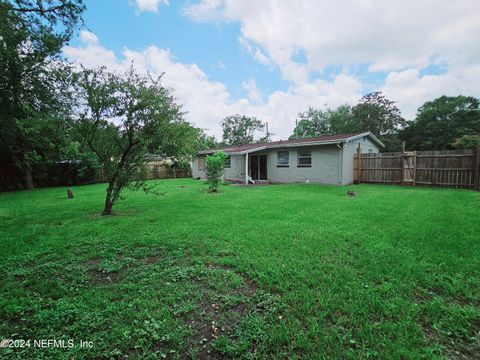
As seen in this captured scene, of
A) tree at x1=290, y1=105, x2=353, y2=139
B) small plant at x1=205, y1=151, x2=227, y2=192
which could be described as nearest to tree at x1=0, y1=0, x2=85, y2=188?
small plant at x1=205, y1=151, x2=227, y2=192

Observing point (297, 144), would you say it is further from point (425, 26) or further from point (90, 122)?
point (90, 122)

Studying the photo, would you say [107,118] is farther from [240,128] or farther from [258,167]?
[240,128]

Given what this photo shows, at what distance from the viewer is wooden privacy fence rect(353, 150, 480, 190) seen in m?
9.91

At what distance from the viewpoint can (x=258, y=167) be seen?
1653 cm

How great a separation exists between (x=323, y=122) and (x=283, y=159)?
21572 mm

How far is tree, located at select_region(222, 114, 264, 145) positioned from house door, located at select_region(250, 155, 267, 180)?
23.4 metres

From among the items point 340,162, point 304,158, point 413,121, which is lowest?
point 340,162

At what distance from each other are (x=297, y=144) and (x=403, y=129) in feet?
81.4

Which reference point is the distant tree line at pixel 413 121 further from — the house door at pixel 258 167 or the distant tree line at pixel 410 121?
the house door at pixel 258 167

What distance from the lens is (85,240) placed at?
4336 millimetres

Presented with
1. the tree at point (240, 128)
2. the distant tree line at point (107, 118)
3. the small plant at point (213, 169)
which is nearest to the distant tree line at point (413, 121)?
the tree at point (240, 128)

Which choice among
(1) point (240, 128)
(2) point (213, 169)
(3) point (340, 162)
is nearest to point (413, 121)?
(1) point (240, 128)

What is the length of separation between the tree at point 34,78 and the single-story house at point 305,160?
32.5ft

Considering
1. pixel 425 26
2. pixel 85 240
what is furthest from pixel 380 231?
pixel 425 26
